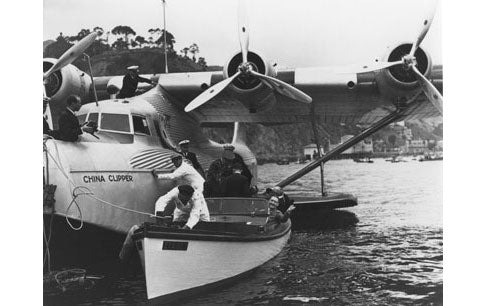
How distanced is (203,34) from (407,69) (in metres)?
4.52

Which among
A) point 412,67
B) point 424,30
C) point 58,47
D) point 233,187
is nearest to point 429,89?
point 412,67

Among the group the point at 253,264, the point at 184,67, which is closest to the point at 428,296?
the point at 253,264

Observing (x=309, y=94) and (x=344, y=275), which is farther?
(x=309, y=94)

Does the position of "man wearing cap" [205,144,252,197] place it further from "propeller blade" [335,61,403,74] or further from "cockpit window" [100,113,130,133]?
"propeller blade" [335,61,403,74]

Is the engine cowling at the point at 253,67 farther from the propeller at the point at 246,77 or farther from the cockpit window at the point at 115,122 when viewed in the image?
the cockpit window at the point at 115,122

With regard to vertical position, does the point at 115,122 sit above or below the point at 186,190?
above

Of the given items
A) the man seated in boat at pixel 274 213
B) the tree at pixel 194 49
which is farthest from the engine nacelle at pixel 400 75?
the man seated in boat at pixel 274 213

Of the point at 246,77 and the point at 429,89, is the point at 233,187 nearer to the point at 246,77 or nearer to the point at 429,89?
the point at 246,77

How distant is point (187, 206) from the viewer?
7461 mm

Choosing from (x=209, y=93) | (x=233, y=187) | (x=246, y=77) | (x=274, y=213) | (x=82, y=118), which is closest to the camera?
(x=274, y=213)

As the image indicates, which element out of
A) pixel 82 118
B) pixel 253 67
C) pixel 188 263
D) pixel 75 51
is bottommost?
pixel 188 263

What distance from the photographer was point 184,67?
15328mm

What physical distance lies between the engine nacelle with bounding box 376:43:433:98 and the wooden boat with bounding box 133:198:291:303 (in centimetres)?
504

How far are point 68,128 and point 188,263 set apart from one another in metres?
2.99
